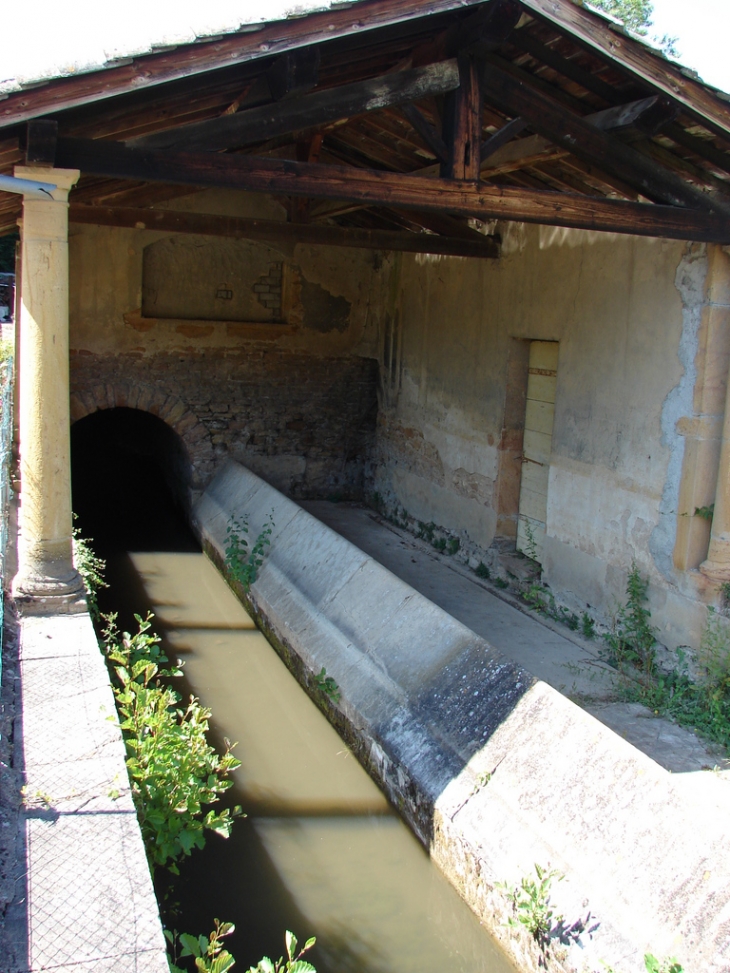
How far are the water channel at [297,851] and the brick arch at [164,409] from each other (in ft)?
10.4

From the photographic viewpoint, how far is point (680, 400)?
599 cm

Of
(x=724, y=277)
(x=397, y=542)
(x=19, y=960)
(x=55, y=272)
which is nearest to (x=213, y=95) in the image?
(x=55, y=272)

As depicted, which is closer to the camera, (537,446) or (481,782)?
(481,782)

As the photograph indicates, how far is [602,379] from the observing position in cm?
678

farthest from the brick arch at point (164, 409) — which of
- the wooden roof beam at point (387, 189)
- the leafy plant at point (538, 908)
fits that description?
the leafy plant at point (538, 908)

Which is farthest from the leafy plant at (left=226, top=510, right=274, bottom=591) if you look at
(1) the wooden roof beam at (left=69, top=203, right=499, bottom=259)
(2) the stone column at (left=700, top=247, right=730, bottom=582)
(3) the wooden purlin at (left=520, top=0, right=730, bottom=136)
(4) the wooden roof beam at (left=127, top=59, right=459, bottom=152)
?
(3) the wooden purlin at (left=520, top=0, right=730, bottom=136)

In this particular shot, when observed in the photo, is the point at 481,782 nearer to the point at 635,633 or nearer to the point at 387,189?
the point at 635,633

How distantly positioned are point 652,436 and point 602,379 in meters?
0.73

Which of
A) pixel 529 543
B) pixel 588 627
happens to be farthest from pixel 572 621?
pixel 529 543

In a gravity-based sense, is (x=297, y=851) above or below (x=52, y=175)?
below

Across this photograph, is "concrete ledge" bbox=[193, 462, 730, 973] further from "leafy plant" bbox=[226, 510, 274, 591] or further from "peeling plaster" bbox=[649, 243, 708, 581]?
"peeling plaster" bbox=[649, 243, 708, 581]

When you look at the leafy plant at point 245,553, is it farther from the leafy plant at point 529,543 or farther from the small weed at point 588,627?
the small weed at point 588,627

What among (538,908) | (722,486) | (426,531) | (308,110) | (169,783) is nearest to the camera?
(538,908)

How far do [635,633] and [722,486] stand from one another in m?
1.28
